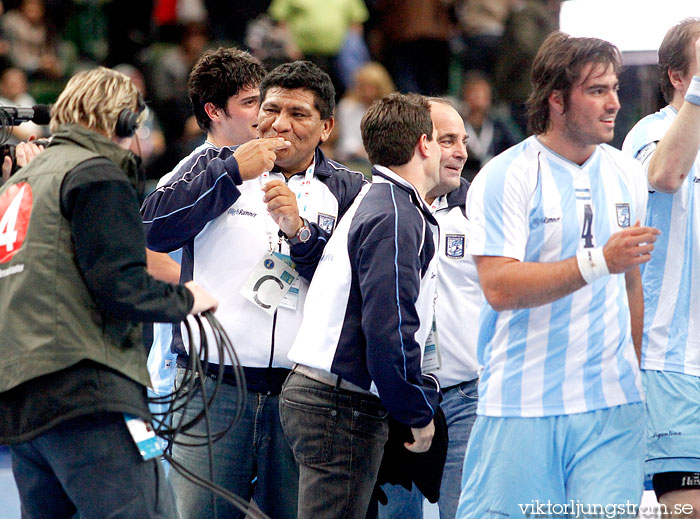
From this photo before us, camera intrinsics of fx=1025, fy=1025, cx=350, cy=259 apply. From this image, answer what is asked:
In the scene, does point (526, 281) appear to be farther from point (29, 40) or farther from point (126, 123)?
point (29, 40)

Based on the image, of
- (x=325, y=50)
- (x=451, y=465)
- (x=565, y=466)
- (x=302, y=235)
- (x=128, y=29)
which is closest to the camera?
(x=565, y=466)

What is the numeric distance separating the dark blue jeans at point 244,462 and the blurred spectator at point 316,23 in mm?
6490

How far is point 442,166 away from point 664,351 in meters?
1.18

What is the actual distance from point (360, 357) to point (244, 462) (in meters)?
0.68

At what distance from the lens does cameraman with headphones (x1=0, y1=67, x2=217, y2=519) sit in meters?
2.82

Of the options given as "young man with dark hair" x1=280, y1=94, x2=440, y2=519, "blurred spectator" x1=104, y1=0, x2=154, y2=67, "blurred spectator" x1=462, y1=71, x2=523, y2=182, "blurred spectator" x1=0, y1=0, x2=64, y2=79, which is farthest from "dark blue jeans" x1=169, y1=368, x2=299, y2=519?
"blurred spectator" x1=104, y1=0, x2=154, y2=67

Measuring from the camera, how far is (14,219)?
2.97 meters

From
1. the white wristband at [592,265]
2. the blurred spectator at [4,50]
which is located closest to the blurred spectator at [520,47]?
the blurred spectator at [4,50]

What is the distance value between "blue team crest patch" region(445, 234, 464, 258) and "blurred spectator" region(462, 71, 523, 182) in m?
4.75

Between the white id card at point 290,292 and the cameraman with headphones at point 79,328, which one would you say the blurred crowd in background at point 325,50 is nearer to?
the white id card at point 290,292

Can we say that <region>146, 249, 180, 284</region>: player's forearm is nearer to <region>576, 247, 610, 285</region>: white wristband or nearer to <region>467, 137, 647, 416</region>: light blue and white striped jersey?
<region>467, 137, 647, 416</region>: light blue and white striped jersey

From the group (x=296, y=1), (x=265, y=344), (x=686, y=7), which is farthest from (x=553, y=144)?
(x=296, y=1)

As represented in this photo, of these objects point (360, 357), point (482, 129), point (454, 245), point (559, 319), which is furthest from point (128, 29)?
point (559, 319)

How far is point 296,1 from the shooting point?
9898 millimetres
